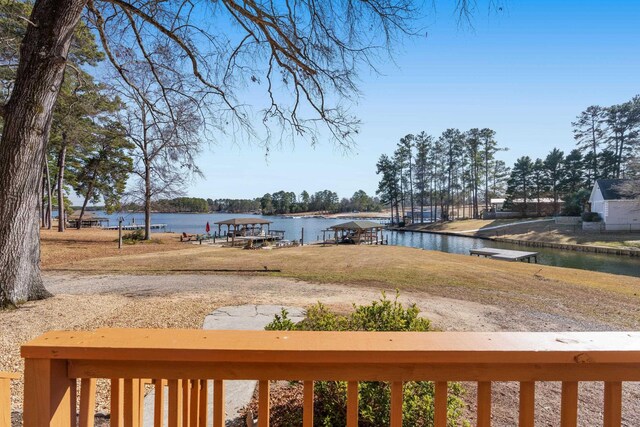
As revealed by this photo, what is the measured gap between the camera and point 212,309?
18.0 ft

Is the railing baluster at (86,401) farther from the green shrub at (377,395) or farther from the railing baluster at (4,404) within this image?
the green shrub at (377,395)

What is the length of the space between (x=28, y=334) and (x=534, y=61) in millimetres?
8272

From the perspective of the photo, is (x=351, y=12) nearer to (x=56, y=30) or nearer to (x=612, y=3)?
(x=56, y=30)

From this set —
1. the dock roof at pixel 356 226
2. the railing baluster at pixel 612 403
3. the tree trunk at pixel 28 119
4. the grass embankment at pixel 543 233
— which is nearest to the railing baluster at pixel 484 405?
the railing baluster at pixel 612 403

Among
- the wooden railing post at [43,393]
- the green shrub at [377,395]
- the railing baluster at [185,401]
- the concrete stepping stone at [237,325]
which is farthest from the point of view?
the concrete stepping stone at [237,325]

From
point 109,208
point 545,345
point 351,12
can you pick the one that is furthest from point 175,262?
point 109,208

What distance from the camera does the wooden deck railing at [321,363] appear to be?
1.06 metres

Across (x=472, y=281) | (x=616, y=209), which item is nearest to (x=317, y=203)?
(x=616, y=209)

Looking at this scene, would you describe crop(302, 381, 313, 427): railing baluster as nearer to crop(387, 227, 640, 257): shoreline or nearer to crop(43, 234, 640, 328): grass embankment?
crop(43, 234, 640, 328): grass embankment

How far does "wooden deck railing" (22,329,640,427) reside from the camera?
1.06 metres

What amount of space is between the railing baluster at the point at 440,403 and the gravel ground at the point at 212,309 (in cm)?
189

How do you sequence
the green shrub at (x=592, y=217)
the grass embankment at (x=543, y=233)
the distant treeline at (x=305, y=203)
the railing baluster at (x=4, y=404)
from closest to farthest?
the railing baluster at (x=4, y=404)
the grass embankment at (x=543, y=233)
the green shrub at (x=592, y=217)
the distant treeline at (x=305, y=203)

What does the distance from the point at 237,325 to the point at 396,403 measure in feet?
12.5

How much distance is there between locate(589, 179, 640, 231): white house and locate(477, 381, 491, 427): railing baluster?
38.8m
